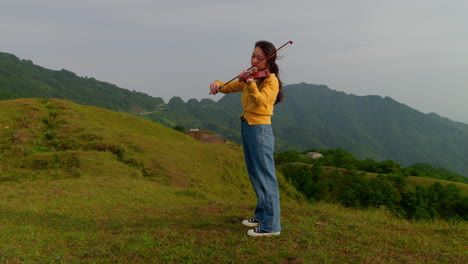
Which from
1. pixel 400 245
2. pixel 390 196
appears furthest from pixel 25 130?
pixel 390 196

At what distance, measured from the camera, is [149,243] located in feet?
15.8

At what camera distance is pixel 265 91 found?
16.2 feet

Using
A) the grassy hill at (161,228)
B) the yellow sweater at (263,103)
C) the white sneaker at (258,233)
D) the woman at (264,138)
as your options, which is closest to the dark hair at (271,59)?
the woman at (264,138)

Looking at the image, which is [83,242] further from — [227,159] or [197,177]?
[227,159]

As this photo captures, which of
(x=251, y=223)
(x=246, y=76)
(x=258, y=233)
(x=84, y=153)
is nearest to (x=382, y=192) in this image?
(x=84, y=153)

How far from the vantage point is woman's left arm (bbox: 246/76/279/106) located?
4.64 metres

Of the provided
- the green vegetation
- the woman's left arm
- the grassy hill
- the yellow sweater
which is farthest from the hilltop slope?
the woman's left arm

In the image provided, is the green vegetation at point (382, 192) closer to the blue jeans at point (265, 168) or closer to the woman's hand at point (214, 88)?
the blue jeans at point (265, 168)

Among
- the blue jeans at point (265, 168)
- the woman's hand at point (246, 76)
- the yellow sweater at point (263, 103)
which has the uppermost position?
the woman's hand at point (246, 76)

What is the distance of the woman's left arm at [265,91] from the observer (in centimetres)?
464

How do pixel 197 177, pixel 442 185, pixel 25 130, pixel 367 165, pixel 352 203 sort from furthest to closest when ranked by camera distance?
pixel 367 165 < pixel 442 185 < pixel 352 203 < pixel 25 130 < pixel 197 177

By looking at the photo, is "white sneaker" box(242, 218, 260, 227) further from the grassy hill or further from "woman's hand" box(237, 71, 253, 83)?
"woman's hand" box(237, 71, 253, 83)

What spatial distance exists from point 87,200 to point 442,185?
33152mm

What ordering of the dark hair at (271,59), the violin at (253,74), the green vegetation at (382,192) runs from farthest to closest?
the green vegetation at (382,192), the dark hair at (271,59), the violin at (253,74)
